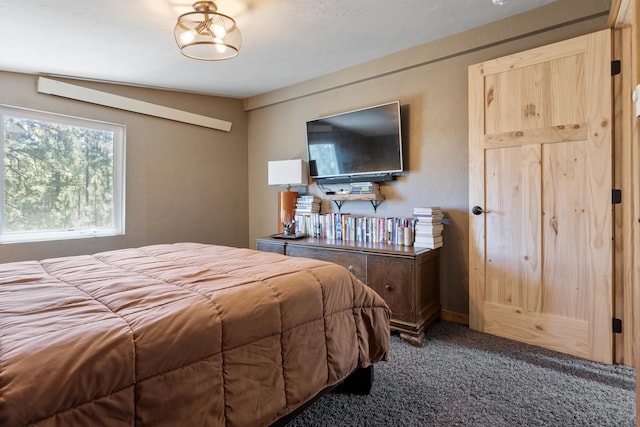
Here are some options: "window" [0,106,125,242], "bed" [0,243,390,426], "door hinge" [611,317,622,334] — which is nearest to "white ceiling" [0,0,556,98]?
"window" [0,106,125,242]

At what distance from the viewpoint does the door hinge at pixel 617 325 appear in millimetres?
2086

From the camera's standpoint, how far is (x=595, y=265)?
2145 mm

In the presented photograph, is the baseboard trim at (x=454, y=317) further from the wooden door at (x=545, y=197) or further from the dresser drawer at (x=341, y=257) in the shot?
the dresser drawer at (x=341, y=257)

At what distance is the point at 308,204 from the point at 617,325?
259 centimetres

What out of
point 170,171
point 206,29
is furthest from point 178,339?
point 170,171

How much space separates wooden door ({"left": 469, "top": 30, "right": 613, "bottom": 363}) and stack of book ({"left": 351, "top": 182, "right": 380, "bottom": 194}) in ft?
2.80

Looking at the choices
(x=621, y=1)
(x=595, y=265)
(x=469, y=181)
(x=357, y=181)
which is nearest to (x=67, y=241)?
(x=357, y=181)

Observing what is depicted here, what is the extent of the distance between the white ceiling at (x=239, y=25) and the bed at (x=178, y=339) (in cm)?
161

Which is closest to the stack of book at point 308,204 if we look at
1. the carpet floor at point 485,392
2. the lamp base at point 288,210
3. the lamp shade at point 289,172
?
the lamp base at point 288,210

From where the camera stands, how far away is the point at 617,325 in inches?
82.4

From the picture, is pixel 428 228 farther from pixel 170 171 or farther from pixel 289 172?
pixel 170 171

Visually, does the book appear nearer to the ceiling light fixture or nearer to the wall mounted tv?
the wall mounted tv

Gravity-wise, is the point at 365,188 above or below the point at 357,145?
below

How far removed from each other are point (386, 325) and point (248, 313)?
88 cm
